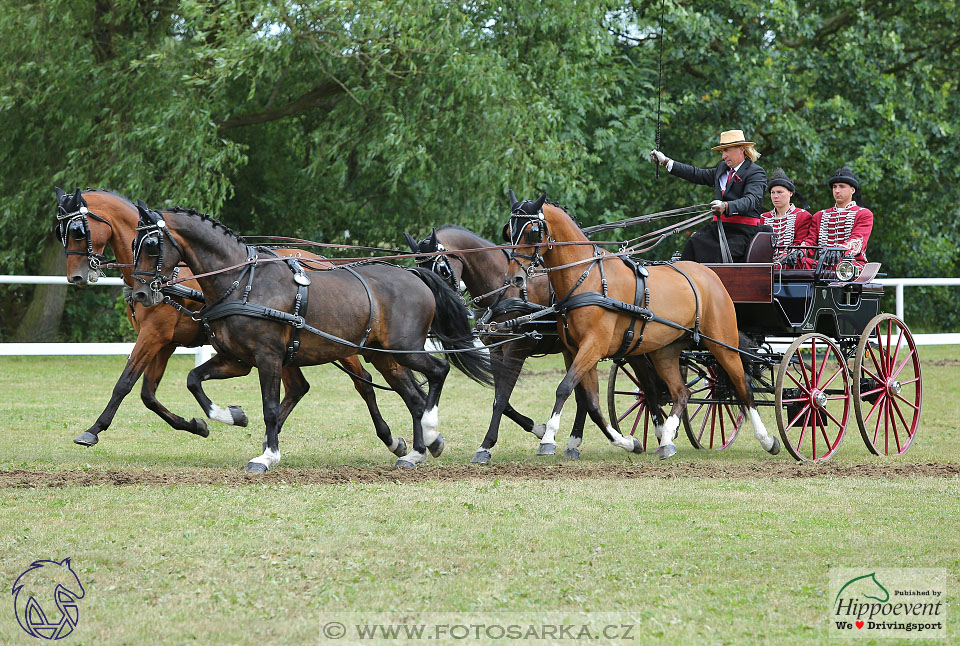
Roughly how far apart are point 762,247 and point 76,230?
5.41 m

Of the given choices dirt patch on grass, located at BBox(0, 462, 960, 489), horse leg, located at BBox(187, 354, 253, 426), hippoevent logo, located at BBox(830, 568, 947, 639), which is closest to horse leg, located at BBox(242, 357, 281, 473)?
dirt patch on grass, located at BBox(0, 462, 960, 489)

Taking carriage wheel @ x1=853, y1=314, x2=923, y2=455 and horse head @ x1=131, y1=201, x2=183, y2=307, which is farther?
carriage wheel @ x1=853, y1=314, x2=923, y2=455

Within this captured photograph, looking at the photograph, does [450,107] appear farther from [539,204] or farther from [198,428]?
[198,428]

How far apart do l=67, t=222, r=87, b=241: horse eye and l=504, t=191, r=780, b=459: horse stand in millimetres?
3073

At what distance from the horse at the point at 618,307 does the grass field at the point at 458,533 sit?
639 millimetres

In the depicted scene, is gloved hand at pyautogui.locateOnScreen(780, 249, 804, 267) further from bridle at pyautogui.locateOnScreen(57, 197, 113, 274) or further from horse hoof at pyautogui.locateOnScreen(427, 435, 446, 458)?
bridle at pyautogui.locateOnScreen(57, 197, 113, 274)

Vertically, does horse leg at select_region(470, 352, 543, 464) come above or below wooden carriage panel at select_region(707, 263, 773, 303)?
below

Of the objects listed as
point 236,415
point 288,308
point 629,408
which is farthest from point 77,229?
point 629,408

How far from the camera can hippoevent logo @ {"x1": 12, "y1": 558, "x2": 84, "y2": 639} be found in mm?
4715

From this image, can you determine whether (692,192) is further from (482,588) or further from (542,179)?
(482,588)

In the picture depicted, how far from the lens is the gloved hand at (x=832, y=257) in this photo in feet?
32.0

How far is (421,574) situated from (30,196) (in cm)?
1246

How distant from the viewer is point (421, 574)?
552 cm

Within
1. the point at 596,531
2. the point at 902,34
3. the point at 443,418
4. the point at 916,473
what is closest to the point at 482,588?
the point at 596,531
